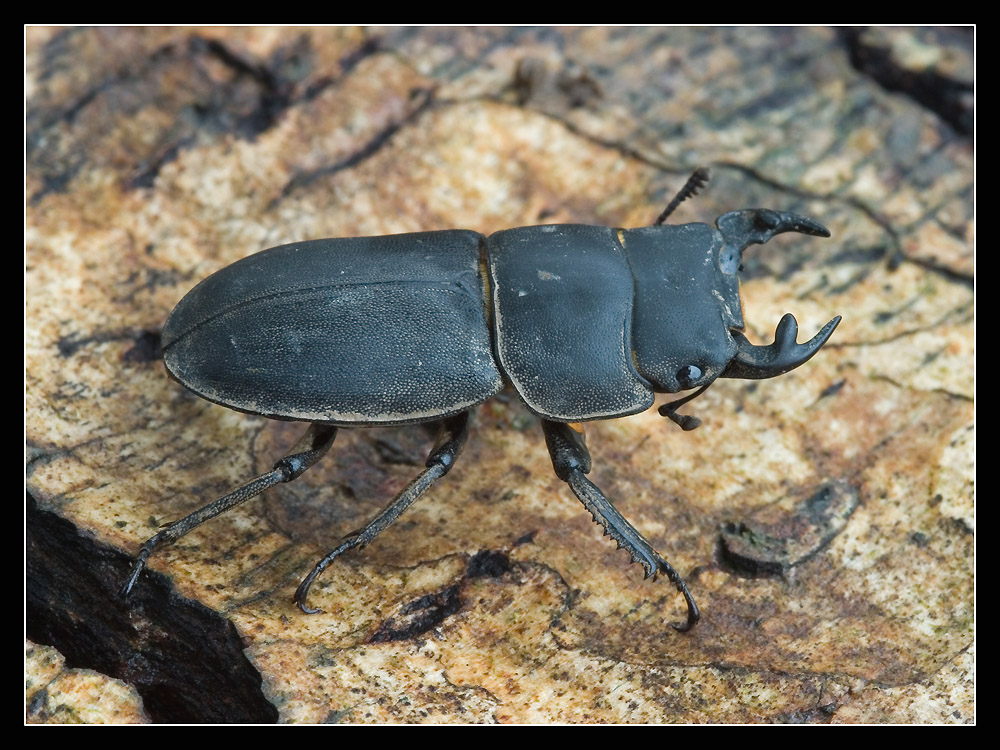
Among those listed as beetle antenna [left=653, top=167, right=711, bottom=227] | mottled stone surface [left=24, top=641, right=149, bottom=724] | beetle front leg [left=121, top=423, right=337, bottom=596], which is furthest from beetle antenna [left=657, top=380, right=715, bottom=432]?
mottled stone surface [left=24, top=641, right=149, bottom=724]

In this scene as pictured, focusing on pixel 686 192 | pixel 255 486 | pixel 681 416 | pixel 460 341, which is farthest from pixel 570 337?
pixel 255 486

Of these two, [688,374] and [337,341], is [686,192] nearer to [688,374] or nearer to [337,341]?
[688,374]

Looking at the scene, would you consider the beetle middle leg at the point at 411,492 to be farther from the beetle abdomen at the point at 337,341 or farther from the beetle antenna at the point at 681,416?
the beetle antenna at the point at 681,416

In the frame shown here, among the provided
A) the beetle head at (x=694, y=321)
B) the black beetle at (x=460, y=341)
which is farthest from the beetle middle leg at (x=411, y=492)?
the beetle head at (x=694, y=321)

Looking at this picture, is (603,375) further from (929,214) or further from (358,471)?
(929,214)

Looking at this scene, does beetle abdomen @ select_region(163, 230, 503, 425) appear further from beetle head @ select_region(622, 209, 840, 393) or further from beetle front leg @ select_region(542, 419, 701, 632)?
beetle head @ select_region(622, 209, 840, 393)

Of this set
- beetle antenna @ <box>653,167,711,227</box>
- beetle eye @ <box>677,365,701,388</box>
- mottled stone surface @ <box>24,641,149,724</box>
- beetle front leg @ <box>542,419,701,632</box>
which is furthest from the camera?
beetle antenna @ <box>653,167,711,227</box>

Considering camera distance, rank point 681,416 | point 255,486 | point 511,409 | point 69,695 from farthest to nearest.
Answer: point 511,409 < point 681,416 < point 255,486 < point 69,695
